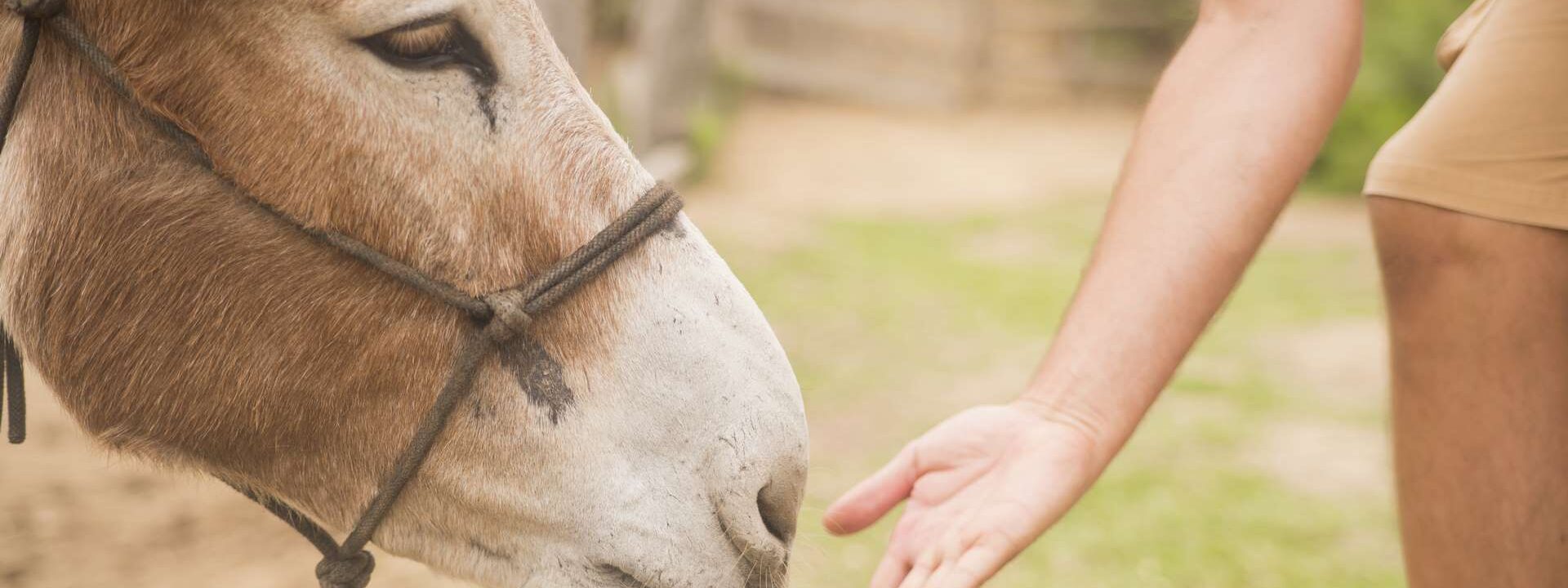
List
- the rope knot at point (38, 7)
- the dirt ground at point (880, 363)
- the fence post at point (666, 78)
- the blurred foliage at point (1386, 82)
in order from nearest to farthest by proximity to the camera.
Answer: the rope knot at point (38, 7)
the dirt ground at point (880, 363)
the fence post at point (666, 78)
the blurred foliage at point (1386, 82)

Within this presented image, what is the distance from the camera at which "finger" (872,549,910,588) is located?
1342 mm

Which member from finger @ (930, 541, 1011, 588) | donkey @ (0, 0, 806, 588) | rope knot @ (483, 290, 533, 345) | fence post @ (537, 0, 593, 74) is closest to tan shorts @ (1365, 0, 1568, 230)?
finger @ (930, 541, 1011, 588)

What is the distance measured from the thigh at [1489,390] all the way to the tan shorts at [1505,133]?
2 centimetres

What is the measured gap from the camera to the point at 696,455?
4.32 feet

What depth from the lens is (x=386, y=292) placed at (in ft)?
4.25

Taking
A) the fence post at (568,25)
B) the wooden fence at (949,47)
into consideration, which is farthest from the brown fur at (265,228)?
the wooden fence at (949,47)

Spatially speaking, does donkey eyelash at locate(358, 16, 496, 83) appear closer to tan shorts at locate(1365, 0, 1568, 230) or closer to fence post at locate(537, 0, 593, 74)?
tan shorts at locate(1365, 0, 1568, 230)

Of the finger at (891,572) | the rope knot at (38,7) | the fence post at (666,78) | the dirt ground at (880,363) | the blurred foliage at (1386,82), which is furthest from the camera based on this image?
the blurred foliage at (1386,82)

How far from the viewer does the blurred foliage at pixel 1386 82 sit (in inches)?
326

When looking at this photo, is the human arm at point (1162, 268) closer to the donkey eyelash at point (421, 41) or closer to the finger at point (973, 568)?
the finger at point (973, 568)

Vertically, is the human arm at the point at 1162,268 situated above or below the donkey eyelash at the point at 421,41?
below

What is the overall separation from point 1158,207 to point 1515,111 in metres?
0.39

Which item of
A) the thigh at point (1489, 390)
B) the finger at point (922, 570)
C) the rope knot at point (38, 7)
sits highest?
the rope knot at point (38, 7)

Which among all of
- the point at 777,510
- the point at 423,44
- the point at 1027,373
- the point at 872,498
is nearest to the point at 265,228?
the point at 423,44
